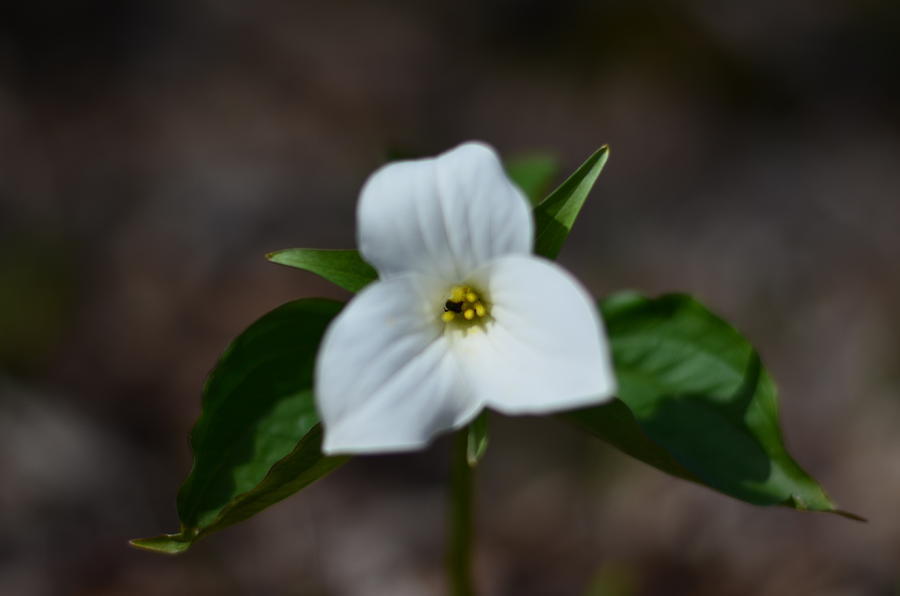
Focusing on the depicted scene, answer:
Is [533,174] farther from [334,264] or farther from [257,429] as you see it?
[257,429]

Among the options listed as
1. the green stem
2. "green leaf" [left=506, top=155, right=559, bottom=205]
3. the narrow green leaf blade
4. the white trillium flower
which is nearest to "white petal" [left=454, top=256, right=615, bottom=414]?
the white trillium flower

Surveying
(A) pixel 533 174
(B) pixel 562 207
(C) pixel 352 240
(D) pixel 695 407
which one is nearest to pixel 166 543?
(B) pixel 562 207

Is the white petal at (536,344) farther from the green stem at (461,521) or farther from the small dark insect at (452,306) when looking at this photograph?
the green stem at (461,521)

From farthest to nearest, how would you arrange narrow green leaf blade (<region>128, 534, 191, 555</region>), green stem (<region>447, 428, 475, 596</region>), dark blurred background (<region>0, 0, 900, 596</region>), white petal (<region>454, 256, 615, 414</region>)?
dark blurred background (<region>0, 0, 900, 596</region>), green stem (<region>447, 428, 475, 596</region>), narrow green leaf blade (<region>128, 534, 191, 555</region>), white petal (<region>454, 256, 615, 414</region>)

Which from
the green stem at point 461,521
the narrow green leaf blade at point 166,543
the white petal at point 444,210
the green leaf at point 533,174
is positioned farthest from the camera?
the green leaf at point 533,174

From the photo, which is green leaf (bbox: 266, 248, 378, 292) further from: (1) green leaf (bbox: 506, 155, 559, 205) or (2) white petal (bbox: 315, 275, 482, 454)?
(1) green leaf (bbox: 506, 155, 559, 205)

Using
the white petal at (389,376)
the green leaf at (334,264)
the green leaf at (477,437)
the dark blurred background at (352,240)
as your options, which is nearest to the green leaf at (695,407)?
the green leaf at (477,437)
